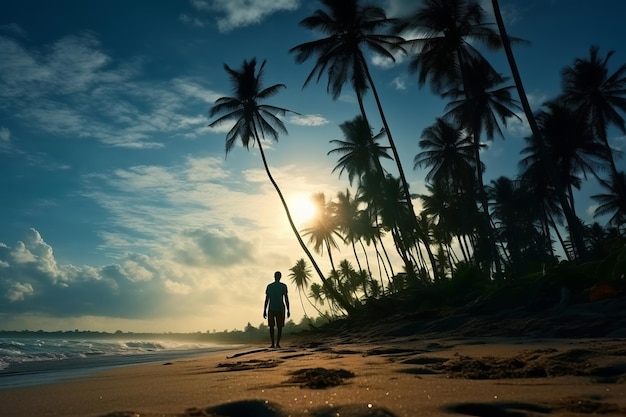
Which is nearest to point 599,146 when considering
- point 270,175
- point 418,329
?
point 270,175

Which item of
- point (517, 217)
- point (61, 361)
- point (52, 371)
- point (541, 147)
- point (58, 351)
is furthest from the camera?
point (517, 217)

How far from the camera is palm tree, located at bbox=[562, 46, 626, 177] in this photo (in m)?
26.7

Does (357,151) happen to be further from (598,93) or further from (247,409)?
(247,409)

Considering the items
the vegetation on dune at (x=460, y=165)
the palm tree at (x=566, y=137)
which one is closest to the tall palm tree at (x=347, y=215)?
the vegetation on dune at (x=460, y=165)

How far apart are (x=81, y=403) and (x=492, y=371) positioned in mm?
2359

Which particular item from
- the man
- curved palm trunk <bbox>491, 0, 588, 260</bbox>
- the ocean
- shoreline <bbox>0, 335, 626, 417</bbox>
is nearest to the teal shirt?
the man

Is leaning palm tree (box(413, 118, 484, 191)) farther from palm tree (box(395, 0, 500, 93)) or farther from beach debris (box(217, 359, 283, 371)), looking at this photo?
beach debris (box(217, 359, 283, 371))

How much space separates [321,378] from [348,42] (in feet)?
63.3

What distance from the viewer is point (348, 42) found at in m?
19.5

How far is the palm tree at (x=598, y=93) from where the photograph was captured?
1049 inches

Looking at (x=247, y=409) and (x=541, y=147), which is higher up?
(x=541, y=147)

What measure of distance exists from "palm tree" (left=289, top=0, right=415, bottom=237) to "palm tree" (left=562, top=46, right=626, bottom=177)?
15.4 meters

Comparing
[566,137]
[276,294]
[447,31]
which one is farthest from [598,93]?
[276,294]

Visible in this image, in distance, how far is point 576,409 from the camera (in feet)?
4.91
